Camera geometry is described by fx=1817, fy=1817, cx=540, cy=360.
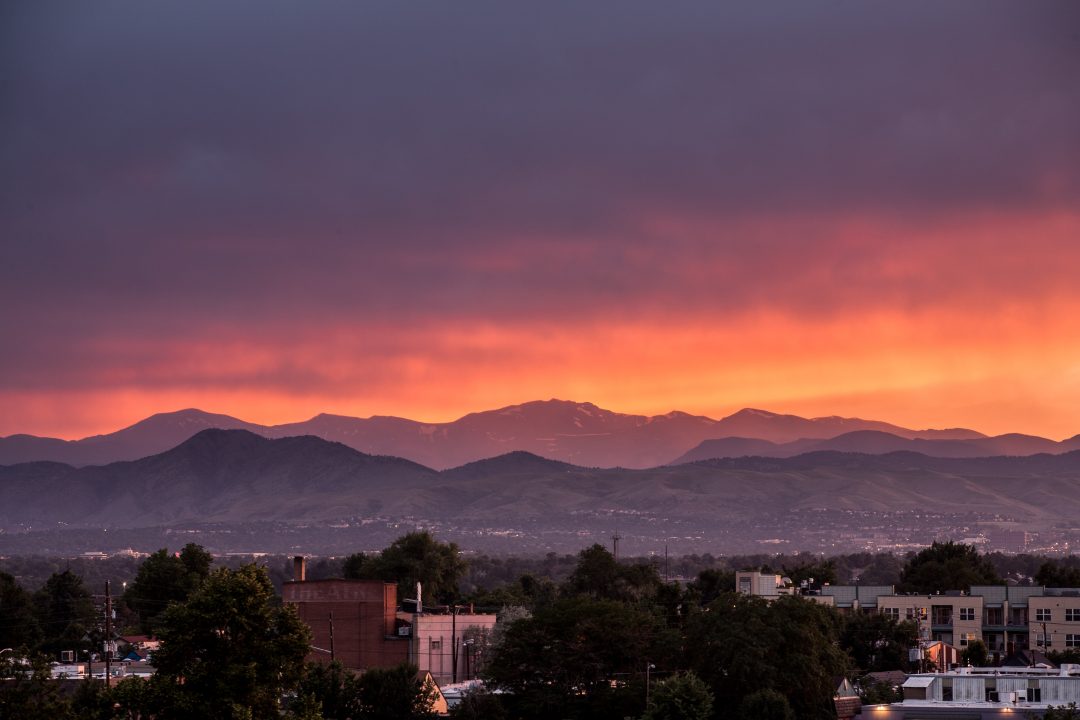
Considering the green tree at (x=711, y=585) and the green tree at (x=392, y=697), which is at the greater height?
the green tree at (x=711, y=585)

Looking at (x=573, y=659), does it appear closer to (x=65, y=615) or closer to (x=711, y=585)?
(x=711, y=585)

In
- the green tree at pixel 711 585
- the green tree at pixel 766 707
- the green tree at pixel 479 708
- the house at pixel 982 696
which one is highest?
the green tree at pixel 711 585

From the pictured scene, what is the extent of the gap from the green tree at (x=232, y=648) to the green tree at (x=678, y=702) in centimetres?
2530

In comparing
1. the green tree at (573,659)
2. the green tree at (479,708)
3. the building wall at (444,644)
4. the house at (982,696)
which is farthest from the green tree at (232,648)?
the building wall at (444,644)

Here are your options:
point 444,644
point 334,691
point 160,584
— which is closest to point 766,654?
point 334,691

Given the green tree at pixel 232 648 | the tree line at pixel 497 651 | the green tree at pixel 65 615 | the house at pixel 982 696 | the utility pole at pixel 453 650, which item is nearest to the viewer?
the green tree at pixel 232 648

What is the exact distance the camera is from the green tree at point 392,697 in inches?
3836

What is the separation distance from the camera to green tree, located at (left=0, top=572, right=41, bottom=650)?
153875 millimetres

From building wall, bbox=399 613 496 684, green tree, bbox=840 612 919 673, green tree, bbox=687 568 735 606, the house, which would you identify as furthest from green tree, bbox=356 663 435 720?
green tree, bbox=687 568 735 606

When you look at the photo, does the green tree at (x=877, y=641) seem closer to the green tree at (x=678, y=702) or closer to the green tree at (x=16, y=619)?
the green tree at (x=678, y=702)

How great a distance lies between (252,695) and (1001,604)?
4454 inches

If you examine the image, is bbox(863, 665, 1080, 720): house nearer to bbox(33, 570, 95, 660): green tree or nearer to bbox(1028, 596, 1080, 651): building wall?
bbox(1028, 596, 1080, 651): building wall

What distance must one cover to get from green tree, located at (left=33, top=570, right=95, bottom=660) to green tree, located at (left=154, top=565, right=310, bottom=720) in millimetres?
81960

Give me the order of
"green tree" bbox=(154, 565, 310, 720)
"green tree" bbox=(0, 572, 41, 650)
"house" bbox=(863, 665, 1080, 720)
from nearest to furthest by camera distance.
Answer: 1. "green tree" bbox=(154, 565, 310, 720)
2. "house" bbox=(863, 665, 1080, 720)
3. "green tree" bbox=(0, 572, 41, 650)
